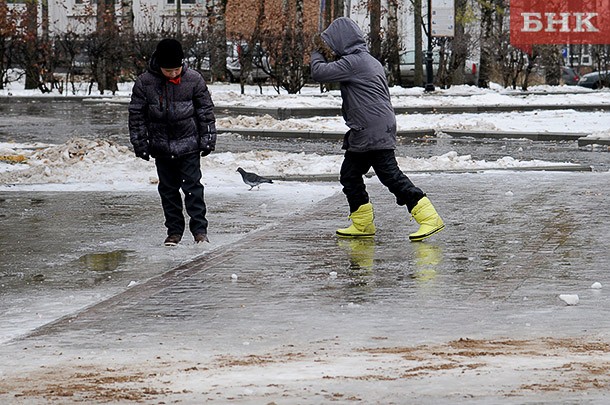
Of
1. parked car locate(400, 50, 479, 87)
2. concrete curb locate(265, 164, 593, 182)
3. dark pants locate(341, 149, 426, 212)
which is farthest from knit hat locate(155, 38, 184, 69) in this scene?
parked car locate(400, 50, 479, 87)

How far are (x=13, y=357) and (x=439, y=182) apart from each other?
25.8 ft

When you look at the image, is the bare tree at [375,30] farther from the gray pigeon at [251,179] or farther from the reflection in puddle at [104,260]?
the reflection in puddle at [104,260]

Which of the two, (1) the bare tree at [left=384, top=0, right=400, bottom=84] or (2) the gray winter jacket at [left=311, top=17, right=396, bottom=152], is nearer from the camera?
(2) the gray winter jacket at [left=311, top=17, right=396, bottom=152]

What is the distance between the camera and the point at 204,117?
9.44 metres

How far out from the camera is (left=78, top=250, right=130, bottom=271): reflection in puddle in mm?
8633

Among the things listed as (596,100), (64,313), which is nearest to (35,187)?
(64,313)

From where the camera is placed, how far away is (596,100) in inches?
1188

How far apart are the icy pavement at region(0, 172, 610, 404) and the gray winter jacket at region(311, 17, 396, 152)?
0.80 m

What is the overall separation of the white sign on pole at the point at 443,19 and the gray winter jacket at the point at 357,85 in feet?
93.5

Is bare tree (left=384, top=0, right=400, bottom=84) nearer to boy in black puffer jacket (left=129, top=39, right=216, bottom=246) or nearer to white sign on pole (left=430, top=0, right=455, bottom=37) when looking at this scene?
white sign on pole (left=430, top=0, right=455, bottom=37)

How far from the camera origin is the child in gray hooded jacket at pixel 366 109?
9.48 m

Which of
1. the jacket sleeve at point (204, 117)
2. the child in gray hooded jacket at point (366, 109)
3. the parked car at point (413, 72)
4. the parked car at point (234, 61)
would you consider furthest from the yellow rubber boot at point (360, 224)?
the parked car at point (413, 72)

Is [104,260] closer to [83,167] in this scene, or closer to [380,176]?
[380,176]

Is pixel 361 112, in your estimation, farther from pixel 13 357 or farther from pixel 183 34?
pixel 183 34
